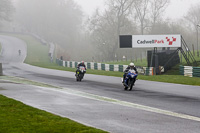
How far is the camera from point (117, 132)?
28.6 ft

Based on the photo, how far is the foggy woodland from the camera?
72812 mm

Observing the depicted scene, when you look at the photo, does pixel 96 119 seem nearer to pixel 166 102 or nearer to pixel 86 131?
pixel 86 131

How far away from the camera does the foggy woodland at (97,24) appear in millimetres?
72812

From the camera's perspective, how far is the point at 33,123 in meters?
9.34

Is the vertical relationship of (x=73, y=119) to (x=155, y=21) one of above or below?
below

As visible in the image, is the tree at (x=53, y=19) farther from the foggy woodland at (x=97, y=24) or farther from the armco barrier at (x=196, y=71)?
the armco barrier at (x=196, y=71)

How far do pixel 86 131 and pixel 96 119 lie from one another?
2027mm

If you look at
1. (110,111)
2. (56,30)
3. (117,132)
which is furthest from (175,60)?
(56,30)

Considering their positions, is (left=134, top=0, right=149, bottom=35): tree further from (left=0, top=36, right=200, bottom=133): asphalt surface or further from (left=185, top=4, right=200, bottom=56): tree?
(left=0, top=36, right=200, bottom=133): asphalt surface

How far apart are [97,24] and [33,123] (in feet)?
208

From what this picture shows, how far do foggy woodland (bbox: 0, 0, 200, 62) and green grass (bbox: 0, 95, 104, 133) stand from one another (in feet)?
133

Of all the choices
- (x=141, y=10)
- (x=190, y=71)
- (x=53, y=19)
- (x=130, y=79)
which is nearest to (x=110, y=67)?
(x=190, y=71)

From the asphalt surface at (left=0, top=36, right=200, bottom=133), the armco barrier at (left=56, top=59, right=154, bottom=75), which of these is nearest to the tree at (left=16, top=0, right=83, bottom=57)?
the armco barrier at (left=56, top=59, right=154, bottom=75)

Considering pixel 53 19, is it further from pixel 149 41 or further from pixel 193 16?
pixel 149 41
